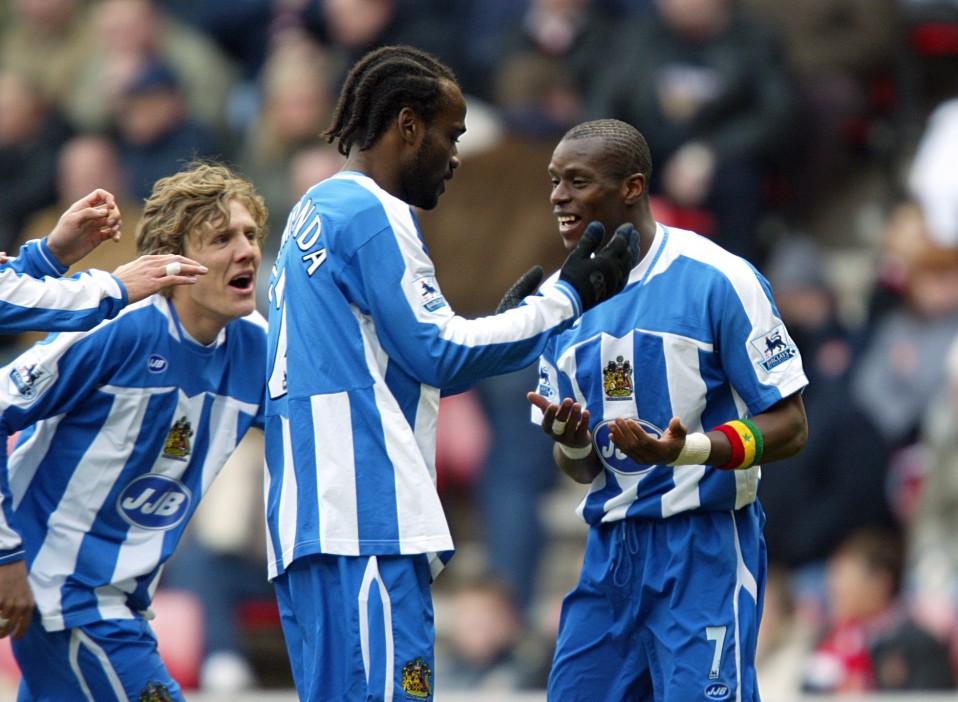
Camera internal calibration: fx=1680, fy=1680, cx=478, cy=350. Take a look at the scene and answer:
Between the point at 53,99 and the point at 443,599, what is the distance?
4.13 m

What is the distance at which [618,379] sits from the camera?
4.82m

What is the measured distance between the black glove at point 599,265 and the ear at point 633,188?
0.96 ft

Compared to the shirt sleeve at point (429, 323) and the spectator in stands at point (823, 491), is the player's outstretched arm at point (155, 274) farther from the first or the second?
the spectator in stands at point (823, 491)

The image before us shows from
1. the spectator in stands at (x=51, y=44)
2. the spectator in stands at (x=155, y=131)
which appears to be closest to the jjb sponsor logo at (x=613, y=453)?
the spectator in stands at (x=155, y=131)

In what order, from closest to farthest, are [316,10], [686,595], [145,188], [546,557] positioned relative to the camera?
[686,595], [546,557], [145,188], [316,10]

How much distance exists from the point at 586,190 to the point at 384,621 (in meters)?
1.39

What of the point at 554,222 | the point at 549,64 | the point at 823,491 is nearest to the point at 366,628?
the point at 823,491

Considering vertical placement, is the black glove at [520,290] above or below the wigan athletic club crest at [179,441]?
above

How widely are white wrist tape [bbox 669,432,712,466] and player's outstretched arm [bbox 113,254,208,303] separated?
4.62ft

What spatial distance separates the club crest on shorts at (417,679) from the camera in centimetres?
425

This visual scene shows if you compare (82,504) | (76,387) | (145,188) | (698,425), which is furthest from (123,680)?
(145,188)

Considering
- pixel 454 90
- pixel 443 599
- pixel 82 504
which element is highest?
pixel 454 90

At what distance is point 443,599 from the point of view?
9.38 meters

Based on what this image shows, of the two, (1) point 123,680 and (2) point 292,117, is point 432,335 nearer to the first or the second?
(1) point 123,680
